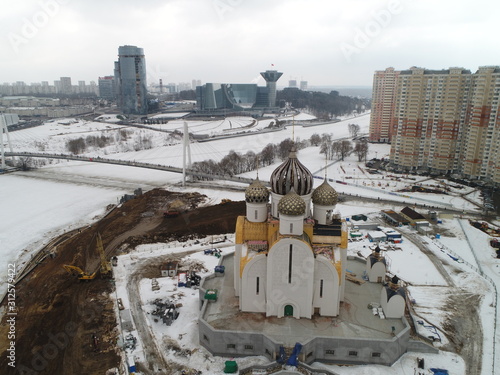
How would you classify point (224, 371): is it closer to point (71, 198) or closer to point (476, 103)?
point (71, 198)

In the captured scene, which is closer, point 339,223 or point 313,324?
point 313,324

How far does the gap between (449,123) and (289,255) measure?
51.6m

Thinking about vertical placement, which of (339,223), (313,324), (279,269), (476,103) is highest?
(476,103)

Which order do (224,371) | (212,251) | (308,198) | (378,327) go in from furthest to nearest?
1. (212,251)
2. (308,198)
3. (378,327)
4. (224,371)

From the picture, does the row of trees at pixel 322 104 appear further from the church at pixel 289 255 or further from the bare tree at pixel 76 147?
the church at pixel 289 255

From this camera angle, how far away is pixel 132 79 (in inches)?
5502

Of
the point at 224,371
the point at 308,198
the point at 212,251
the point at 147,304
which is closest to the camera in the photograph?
the point at 224,371

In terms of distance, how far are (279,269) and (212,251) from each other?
12.9 m

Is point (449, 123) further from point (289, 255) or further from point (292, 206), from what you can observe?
point (289, 255)


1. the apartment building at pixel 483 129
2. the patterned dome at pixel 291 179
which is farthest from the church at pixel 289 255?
the apartment building at pixel 483 129

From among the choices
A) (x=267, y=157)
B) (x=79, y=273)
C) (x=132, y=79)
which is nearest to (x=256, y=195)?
(x=79, y=273)

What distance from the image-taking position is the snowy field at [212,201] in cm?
2430

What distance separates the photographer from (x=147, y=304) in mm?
24391

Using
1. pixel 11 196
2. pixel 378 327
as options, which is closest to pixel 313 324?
pixel 378 327
